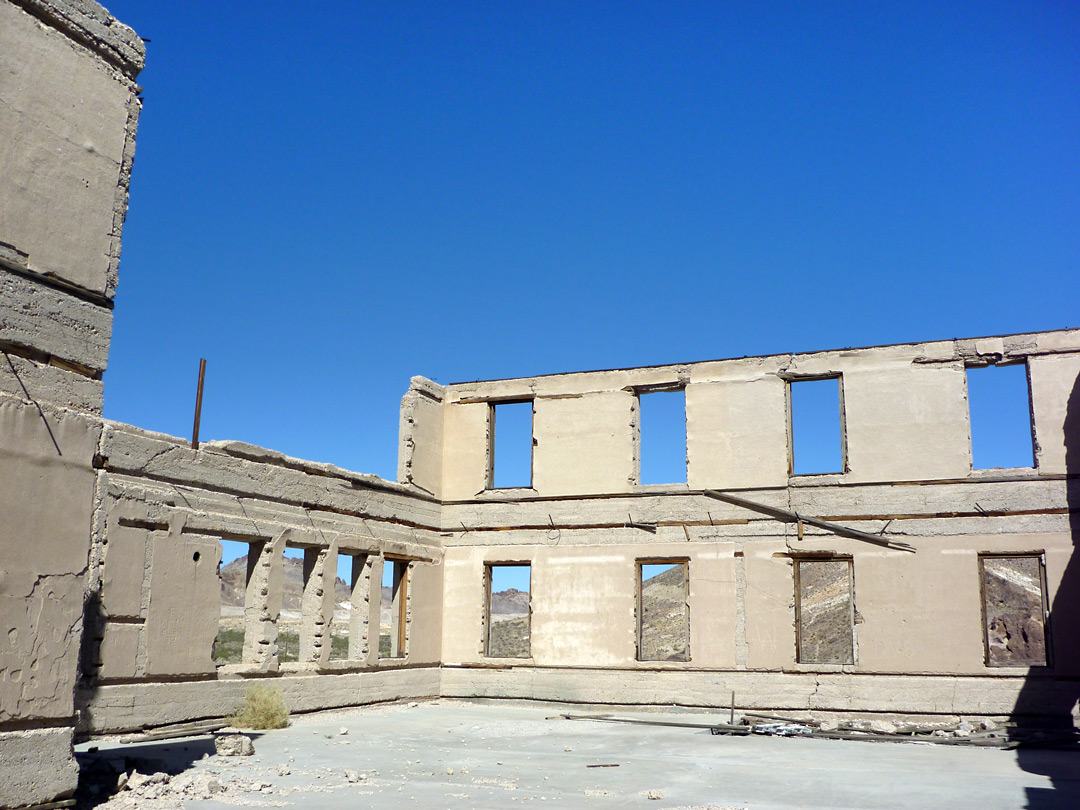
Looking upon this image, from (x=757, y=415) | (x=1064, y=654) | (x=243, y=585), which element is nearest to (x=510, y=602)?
(x=243, y=585)

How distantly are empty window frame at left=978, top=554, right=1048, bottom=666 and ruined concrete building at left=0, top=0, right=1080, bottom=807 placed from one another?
537 inches

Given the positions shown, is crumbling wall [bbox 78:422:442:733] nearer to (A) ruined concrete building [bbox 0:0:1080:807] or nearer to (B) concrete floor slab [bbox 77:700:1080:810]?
(A) ruined concrete building [bbox 0:0:1080:807]

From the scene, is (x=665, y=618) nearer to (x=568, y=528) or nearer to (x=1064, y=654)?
(x=568, y=528)

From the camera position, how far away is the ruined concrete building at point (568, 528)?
8.00 meters

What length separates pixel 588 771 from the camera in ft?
33.7

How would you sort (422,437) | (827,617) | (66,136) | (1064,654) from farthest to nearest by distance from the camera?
(827,617) → (422,437) → (1064,654) → (66,136)

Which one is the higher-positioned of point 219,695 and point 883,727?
point 219,695

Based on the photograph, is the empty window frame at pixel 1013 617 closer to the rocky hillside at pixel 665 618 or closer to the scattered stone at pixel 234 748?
the rocky hillside at pixel 665 618

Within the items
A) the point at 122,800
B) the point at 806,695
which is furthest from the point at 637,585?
the point at 122,800

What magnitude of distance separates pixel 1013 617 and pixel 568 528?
19519 millimetres

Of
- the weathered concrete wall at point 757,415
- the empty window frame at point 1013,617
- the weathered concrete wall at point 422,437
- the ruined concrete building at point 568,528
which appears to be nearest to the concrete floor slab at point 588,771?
the ruined concrete building at point 568,528

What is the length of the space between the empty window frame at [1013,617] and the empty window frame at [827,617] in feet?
14.9

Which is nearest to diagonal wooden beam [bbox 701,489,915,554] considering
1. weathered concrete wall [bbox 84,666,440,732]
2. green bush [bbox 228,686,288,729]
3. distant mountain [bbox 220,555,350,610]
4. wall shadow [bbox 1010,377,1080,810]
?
wall shadow [bbox 1010,377,1080,810]

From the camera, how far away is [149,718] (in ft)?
40.8
